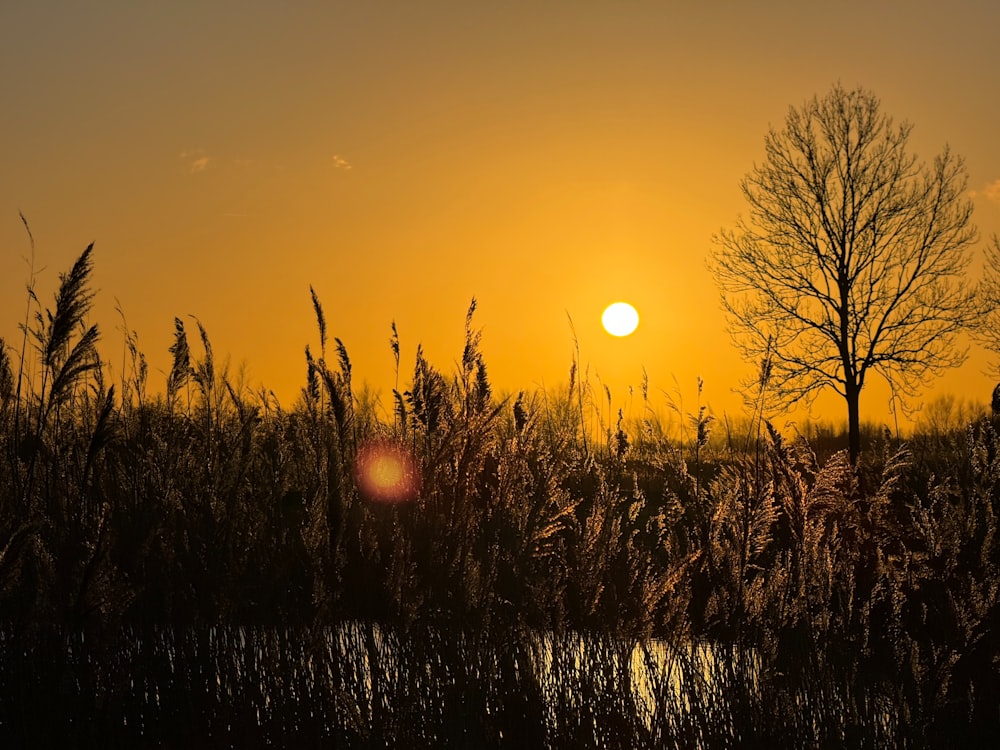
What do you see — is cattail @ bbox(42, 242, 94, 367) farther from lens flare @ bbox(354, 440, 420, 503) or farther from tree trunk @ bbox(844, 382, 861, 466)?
tree trunk @ bbox(844, 382, 861, 466)

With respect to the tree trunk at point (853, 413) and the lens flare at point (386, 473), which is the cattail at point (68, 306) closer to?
the lens flare at point (386, 473)

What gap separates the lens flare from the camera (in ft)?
14.3

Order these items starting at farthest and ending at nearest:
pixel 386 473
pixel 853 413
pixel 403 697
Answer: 1. pixel 853 413
2. pixel 386 473
3. pixel 403 697

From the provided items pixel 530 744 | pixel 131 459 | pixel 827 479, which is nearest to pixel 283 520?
pixel 131 459

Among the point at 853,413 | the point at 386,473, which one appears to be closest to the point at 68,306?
the point at 386,473

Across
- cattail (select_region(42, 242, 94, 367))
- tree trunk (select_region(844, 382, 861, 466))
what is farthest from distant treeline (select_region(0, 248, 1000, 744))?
tree trunk (select_region(844, 382, 861, 466))

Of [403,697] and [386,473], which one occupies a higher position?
[386,473]

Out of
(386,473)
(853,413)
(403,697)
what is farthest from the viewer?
(853,413)

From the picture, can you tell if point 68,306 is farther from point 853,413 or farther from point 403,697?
point 853,413

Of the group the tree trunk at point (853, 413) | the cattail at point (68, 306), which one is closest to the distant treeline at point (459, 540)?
the cattail at point (68, 306)

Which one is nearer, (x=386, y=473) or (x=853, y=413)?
(x=386, y=473)

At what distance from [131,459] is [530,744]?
275cm

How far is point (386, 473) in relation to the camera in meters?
4.54

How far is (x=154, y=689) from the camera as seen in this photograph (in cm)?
441
